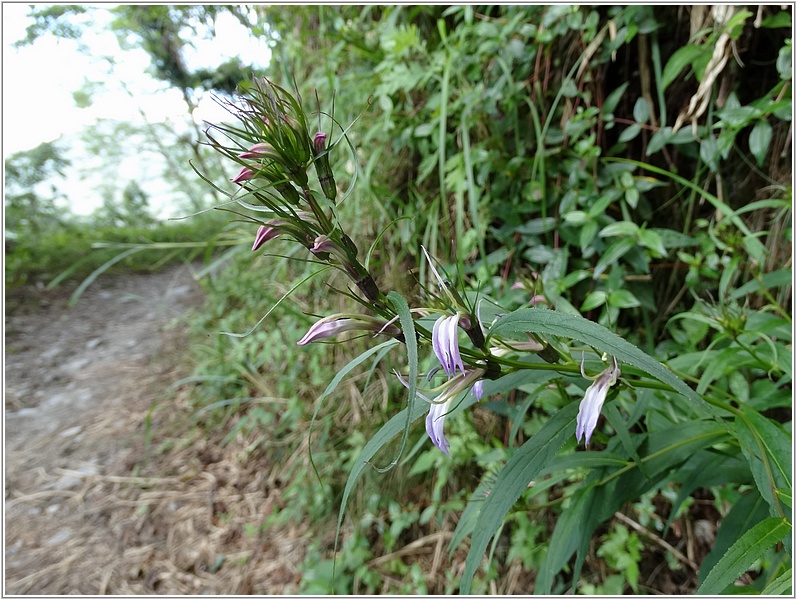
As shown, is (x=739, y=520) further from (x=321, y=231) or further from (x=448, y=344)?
(x=321, y=231)

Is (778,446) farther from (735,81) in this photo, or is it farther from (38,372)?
(38,372)

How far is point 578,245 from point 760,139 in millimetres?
380

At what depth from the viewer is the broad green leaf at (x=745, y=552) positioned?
0.42m

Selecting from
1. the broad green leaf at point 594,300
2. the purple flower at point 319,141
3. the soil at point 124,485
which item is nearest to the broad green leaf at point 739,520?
the broad green leaf at point 594,300

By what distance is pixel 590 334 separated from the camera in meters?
0.36

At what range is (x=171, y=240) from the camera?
352 cm

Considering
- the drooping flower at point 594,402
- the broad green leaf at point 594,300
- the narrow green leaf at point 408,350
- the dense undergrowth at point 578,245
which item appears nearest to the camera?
the narrow green leaf at point 408,350

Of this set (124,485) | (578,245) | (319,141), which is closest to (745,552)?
(319,141)

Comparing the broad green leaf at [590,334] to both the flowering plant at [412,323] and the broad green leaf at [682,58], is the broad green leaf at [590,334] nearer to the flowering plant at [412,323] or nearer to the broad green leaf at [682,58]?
the flowering plant at [412,323]

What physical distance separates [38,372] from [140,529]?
1429mm

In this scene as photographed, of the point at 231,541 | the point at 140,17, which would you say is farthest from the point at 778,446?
the point at 140,17

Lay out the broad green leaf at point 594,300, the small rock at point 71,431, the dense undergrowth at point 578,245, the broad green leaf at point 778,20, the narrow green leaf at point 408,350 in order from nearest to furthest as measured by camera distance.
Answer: the narrow green leaf at point 408,350
the dense undergrowth at point 578,245
the broad green leaf at point 778,20
the broad green leaf at point 594,300
the small rock at point 71,431

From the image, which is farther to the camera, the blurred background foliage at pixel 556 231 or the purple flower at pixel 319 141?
the blurred background foliage at pixel 556 231

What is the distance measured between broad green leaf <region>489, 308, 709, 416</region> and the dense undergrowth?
9.5 inches
